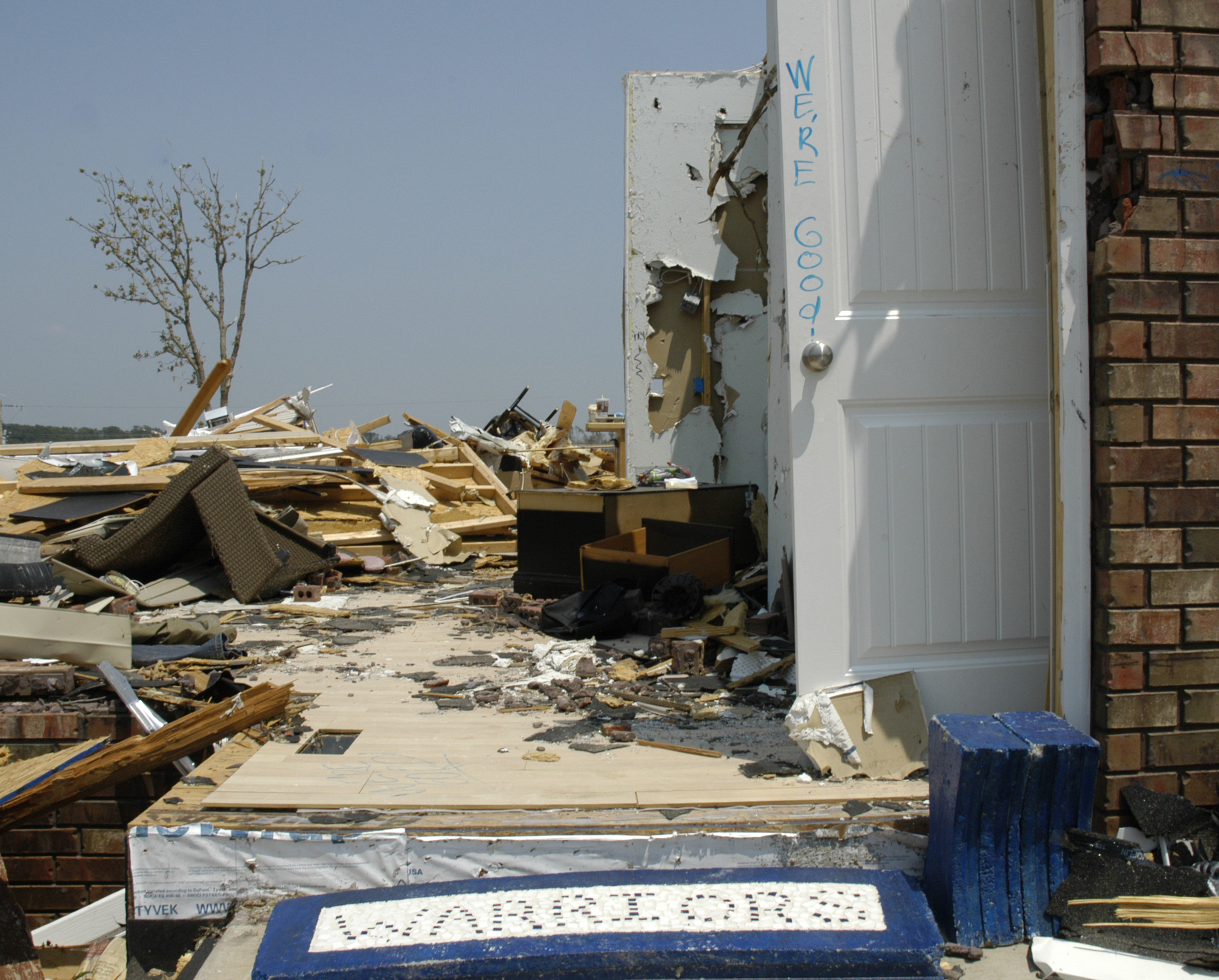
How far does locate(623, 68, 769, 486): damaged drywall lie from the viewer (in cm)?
762

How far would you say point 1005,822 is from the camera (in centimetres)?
205

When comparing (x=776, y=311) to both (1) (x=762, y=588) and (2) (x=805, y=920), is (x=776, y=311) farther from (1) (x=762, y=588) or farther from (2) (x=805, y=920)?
(2) (x=805, y=920)

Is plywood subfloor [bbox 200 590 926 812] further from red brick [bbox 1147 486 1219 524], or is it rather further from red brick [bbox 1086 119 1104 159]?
red brick [bbox 1086 119 1104 159]

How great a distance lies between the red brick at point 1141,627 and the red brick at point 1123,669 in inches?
1.0

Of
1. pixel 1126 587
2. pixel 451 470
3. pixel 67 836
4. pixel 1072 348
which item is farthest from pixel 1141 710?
pixel 451 470

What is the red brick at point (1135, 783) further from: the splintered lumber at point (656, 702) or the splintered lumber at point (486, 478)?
the splintered lumber at point (486, 478)

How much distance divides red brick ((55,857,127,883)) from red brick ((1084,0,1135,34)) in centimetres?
419

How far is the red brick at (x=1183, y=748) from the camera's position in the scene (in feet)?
7.39

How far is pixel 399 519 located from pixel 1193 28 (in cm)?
710

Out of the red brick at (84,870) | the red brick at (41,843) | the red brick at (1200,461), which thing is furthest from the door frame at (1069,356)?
the red brick at (41,843)

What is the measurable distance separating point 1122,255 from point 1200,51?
22.6 inches

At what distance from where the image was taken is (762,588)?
5301mm

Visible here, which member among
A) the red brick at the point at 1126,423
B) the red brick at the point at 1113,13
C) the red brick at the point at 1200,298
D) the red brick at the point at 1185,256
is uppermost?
the red brick at the point at 1113,13

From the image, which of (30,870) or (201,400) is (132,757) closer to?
(30,870)
